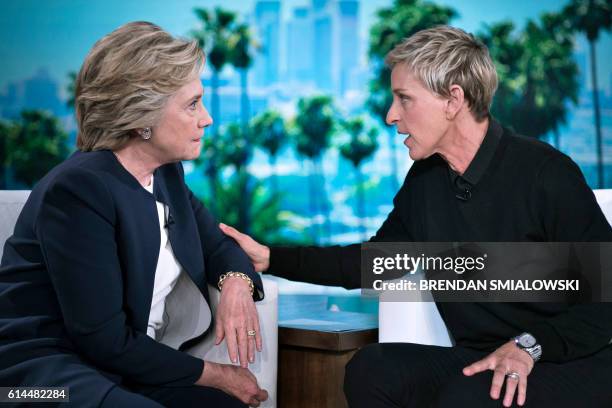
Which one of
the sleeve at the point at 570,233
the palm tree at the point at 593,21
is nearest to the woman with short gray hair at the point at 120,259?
the sleeve at the point at 570,233

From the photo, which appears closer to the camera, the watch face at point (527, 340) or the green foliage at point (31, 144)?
the watch face at point (527, 340)

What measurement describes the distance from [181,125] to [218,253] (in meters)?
0.40

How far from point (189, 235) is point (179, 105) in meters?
0.34

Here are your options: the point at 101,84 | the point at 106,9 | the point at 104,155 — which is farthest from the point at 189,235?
the point at 106,9

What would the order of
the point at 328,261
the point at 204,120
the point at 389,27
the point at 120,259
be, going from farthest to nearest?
1. the point at 389,27
2. the point at 328,261
3. the point at 204,120
4. the point at 120,259

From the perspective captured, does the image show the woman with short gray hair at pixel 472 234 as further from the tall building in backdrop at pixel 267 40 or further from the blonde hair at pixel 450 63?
the tall building in backdrop at pixel 267 40

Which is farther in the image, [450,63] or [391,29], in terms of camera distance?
Answer: [391,29]

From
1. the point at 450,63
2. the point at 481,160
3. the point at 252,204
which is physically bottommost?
the point at 252,204

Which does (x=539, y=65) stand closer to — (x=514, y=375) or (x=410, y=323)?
(x=410, y=323)

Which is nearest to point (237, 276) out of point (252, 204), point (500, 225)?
point (500, 225)

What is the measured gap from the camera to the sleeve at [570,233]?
1.71 metres

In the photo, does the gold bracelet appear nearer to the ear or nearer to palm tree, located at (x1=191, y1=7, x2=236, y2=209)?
the ear

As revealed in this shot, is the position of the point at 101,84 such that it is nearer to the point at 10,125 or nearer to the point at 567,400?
the point at 567,400

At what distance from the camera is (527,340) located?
1.70 metres
